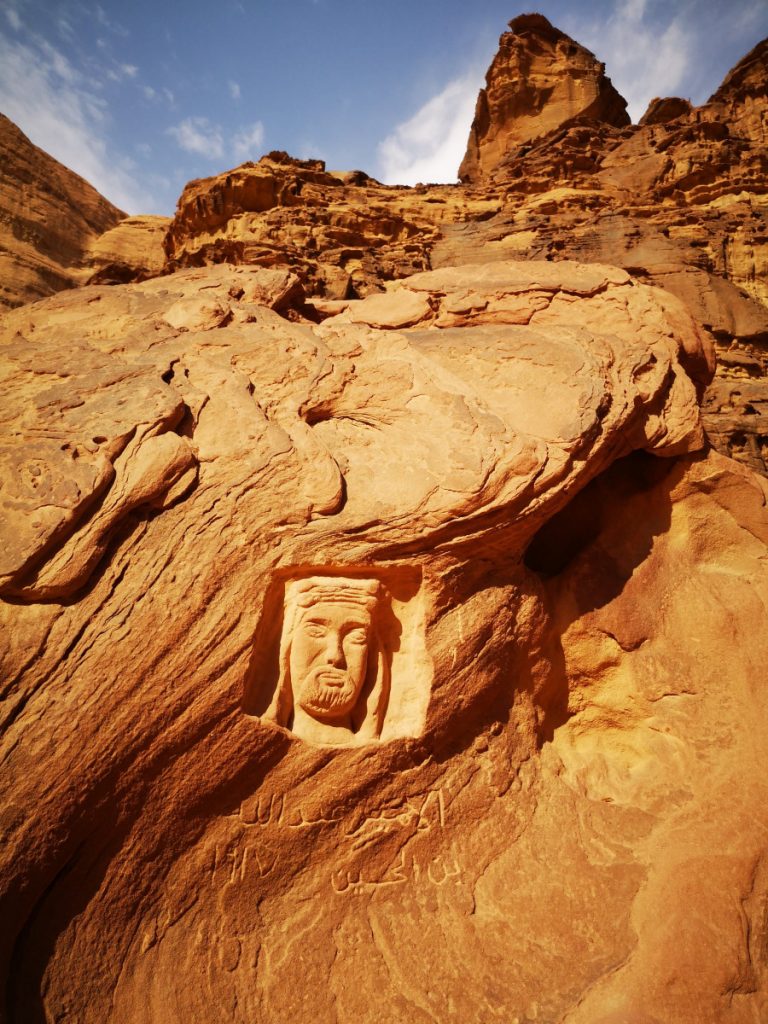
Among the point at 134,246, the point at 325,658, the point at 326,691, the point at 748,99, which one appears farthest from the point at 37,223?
the point at 748,99

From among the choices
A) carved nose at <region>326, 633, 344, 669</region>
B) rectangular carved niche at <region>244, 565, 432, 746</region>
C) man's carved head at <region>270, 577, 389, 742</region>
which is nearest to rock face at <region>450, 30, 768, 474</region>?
rectangular carved niche at <region>244, 565, 432, 746</region>

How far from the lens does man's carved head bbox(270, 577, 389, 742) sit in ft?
10.6

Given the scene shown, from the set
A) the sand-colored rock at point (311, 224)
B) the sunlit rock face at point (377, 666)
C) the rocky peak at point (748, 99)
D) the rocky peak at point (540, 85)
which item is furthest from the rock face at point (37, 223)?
the rocky peak at point (748, 99)

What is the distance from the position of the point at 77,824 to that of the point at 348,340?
11.2ft

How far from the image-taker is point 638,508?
194 inches

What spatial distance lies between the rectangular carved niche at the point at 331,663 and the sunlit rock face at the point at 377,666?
2 centimetres

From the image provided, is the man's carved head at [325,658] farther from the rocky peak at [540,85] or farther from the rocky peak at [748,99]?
the rocky peak at [540,85]

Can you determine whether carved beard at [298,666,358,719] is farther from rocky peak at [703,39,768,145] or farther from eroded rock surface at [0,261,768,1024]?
rocky peak at [703,39,768,145]

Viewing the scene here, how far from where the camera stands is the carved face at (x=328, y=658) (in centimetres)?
322

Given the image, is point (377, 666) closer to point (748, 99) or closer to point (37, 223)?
point (37, 223)

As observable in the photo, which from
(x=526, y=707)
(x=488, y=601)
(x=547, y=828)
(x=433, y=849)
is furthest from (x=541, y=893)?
(x=488, y=601)

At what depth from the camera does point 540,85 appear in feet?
70.6

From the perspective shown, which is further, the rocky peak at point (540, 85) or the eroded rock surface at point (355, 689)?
the rocky peak at point (540, 85)

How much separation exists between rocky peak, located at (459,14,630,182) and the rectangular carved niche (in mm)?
22167
